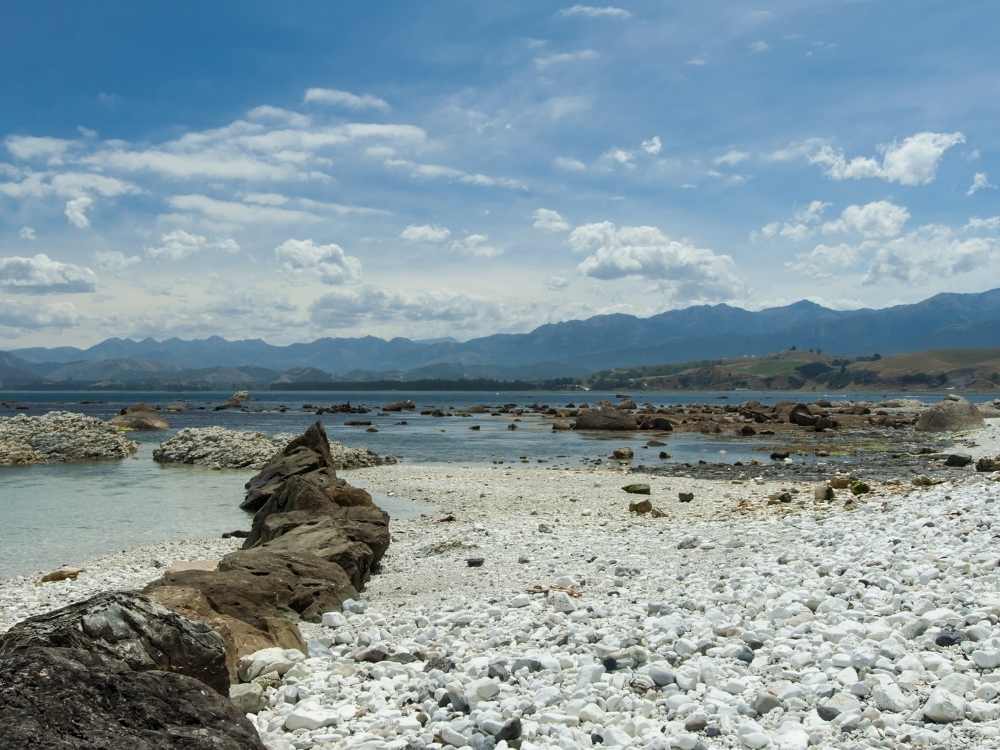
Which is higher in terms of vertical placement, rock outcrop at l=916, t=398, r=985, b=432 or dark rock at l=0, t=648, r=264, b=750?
dark rock at l=0, t=648, r=264, b=750

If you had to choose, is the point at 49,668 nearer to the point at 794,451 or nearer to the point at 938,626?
the point at 938,626

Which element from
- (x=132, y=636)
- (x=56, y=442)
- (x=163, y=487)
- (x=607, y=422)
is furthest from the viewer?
(x=607, y=422)

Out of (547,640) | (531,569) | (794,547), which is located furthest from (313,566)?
(794,547)

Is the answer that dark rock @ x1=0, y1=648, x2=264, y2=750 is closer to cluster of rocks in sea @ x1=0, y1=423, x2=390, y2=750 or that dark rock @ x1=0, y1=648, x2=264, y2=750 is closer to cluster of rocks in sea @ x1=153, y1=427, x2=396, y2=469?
cluster of rocks in sea @ x1=0, y1=423, x2=390, y2=750

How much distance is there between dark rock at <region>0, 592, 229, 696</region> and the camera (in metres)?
6.03

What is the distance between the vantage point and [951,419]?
60.9 metres

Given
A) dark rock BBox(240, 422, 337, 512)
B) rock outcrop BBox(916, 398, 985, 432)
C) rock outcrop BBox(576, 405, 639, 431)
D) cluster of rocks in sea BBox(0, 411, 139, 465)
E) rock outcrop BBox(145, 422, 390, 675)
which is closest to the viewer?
rock outcrop BBox(145, 422, 390, 675)

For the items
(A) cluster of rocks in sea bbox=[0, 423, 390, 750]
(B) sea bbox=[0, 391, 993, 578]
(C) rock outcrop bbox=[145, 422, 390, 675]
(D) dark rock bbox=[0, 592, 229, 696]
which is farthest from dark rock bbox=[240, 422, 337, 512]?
(D) dark rock bbox=[0, 592, 229, 696]

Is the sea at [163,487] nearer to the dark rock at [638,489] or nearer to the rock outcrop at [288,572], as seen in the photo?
the rock outcrop at [288,572]

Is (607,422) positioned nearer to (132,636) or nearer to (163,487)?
(163,487)

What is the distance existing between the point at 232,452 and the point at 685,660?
37820 mm

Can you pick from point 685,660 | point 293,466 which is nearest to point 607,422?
point 293,466

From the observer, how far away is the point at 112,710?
5.11 meters

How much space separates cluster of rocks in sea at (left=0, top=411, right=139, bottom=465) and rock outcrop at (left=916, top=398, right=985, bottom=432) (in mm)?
59549
